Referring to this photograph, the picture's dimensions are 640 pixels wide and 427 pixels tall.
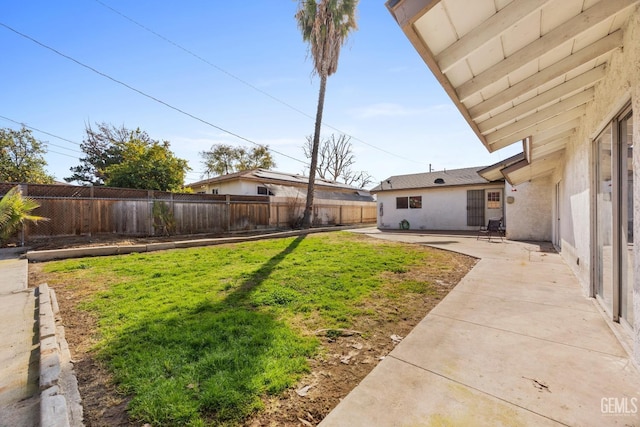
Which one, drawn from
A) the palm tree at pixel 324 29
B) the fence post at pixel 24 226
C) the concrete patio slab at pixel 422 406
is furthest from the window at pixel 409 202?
the fence post at pixel 24 226

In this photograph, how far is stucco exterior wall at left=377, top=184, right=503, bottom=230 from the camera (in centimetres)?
1589

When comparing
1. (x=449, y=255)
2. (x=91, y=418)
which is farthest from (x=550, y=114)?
(x=91, y=418)

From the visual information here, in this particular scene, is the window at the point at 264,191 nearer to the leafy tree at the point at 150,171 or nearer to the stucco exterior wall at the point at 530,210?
the leafy tree at the point at 150,171

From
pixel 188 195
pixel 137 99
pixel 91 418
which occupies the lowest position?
pixel 91 418

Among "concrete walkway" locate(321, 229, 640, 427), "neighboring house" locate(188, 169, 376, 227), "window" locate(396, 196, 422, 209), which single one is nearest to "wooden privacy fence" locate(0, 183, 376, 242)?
"neighboring house" locate(188, 169, 376, 227)

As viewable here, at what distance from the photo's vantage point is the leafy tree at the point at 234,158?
3294cm

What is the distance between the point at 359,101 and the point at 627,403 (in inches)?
609

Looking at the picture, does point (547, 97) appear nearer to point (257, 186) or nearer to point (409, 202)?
point (409, 202)

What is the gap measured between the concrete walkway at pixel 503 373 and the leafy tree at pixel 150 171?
590 inches

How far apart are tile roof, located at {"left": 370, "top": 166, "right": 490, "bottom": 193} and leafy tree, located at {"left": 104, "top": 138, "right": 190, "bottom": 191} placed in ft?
42.6

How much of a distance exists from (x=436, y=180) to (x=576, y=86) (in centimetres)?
1439

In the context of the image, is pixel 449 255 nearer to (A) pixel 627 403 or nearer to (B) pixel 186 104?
(A) pixel 627 403

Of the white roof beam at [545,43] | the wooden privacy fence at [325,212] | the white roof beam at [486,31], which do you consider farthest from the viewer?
the wooden privacy fence at [325,212]

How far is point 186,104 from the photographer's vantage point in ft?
41.2
